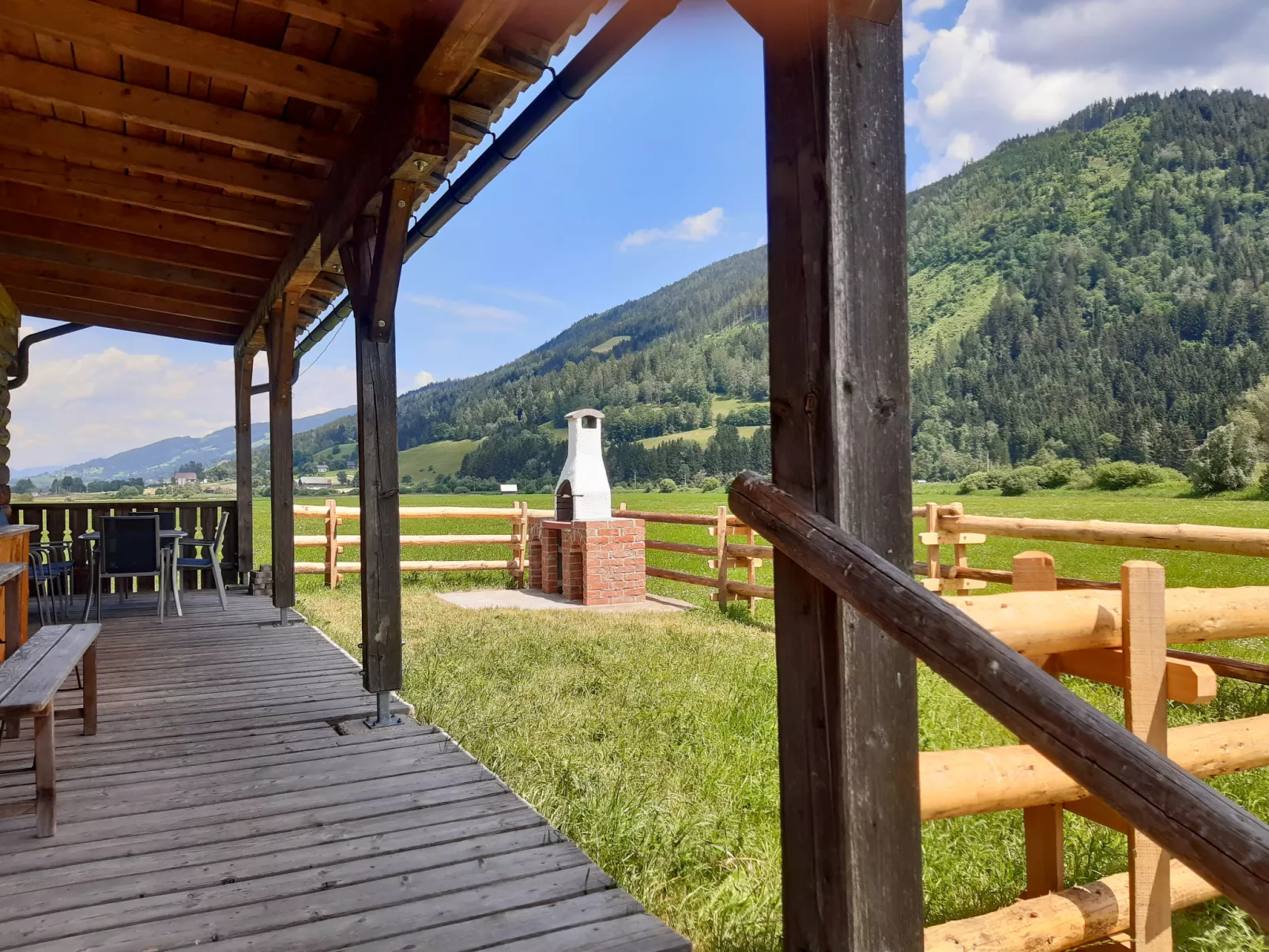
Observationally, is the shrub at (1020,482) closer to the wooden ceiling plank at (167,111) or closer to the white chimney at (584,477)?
the white chimney at (584,477)

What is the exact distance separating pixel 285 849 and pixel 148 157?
3318mm

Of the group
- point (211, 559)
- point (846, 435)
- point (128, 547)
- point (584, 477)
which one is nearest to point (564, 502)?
point (584, 477)

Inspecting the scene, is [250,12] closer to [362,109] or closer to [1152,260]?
[362,109]

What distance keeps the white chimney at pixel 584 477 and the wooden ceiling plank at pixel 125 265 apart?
13.5 feet

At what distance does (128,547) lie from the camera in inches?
237

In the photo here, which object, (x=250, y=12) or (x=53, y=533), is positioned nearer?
(x=250, y=12)

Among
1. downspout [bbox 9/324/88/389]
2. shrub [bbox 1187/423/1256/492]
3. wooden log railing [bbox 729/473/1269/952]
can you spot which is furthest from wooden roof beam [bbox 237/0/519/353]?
shrub [bbox 1187/423/1256/492]

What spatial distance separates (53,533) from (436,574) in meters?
5.01

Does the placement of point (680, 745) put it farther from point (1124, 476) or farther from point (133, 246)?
point (1124, 476)

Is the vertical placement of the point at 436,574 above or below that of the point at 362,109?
below

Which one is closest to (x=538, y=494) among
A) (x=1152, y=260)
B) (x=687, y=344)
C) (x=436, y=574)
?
(x=687, y=344)

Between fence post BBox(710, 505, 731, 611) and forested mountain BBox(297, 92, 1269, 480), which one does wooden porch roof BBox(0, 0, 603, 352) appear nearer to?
fence post BBox(710, 505, 731, 611)

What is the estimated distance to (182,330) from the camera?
7.22 m

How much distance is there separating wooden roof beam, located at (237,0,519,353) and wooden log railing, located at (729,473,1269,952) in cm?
190
